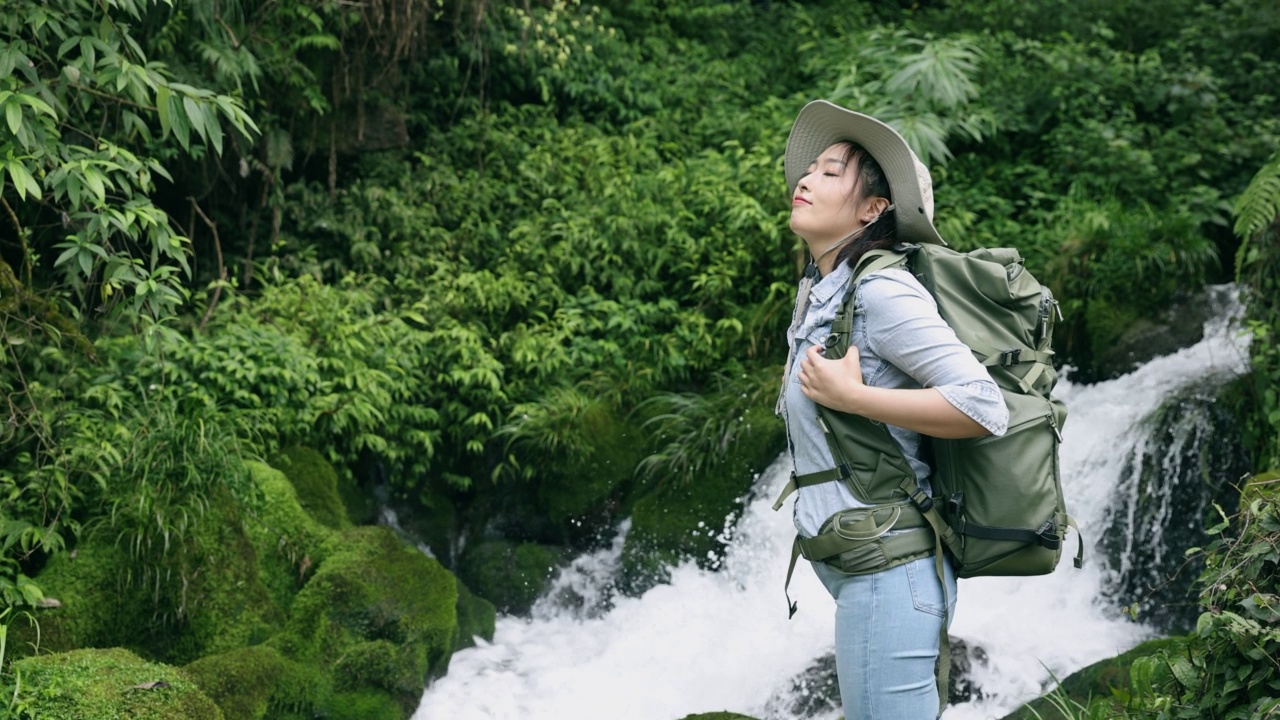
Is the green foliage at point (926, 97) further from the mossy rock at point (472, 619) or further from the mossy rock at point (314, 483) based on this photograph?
the mossy rock at point (314, 483)

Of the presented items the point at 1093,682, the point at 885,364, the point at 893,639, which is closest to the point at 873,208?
the point at 885,364

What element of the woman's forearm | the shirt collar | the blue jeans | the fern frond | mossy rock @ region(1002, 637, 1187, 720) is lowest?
mossy rock @ region(1002, 637, 1187, 720)

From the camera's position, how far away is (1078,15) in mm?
10305

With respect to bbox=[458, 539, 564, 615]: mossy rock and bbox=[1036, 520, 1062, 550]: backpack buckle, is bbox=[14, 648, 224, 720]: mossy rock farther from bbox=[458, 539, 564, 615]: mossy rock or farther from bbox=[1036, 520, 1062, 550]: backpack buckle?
bbox=[1036, 520, 1062, 550]: backpack buckle

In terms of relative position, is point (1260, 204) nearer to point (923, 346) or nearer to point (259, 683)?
point (923, 346)

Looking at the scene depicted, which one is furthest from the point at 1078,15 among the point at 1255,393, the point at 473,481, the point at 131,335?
the point at 131,335

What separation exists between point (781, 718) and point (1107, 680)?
1517mm

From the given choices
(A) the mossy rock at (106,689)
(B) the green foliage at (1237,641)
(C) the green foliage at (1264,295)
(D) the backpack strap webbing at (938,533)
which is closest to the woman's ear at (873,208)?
(D) the backpack strap webbing at (938,533)

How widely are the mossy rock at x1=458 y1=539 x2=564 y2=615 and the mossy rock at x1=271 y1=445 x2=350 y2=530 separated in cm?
89

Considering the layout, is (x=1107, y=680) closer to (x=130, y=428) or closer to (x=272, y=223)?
(x=130, y=428)

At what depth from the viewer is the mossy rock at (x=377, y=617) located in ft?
17.3

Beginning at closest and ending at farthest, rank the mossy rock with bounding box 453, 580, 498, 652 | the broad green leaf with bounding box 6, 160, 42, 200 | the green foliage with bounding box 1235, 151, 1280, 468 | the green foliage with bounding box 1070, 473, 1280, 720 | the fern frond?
1. the green foliage with bounding box 1070, 473, 1280, 720
2. the broad green leaf with bounding box 6, 160, 42, 200
3. the green foliage with bounding box 1235, 151, 1280, 468
4. the fern frond
5. the mossy rock with bounding box 453, 580, 498, 652

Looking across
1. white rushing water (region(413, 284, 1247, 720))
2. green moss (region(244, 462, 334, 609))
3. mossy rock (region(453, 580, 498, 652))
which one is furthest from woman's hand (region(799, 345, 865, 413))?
mossy rock (region(453, 580, 498, 652))

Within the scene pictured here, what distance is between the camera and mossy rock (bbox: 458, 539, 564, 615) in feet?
22.6
